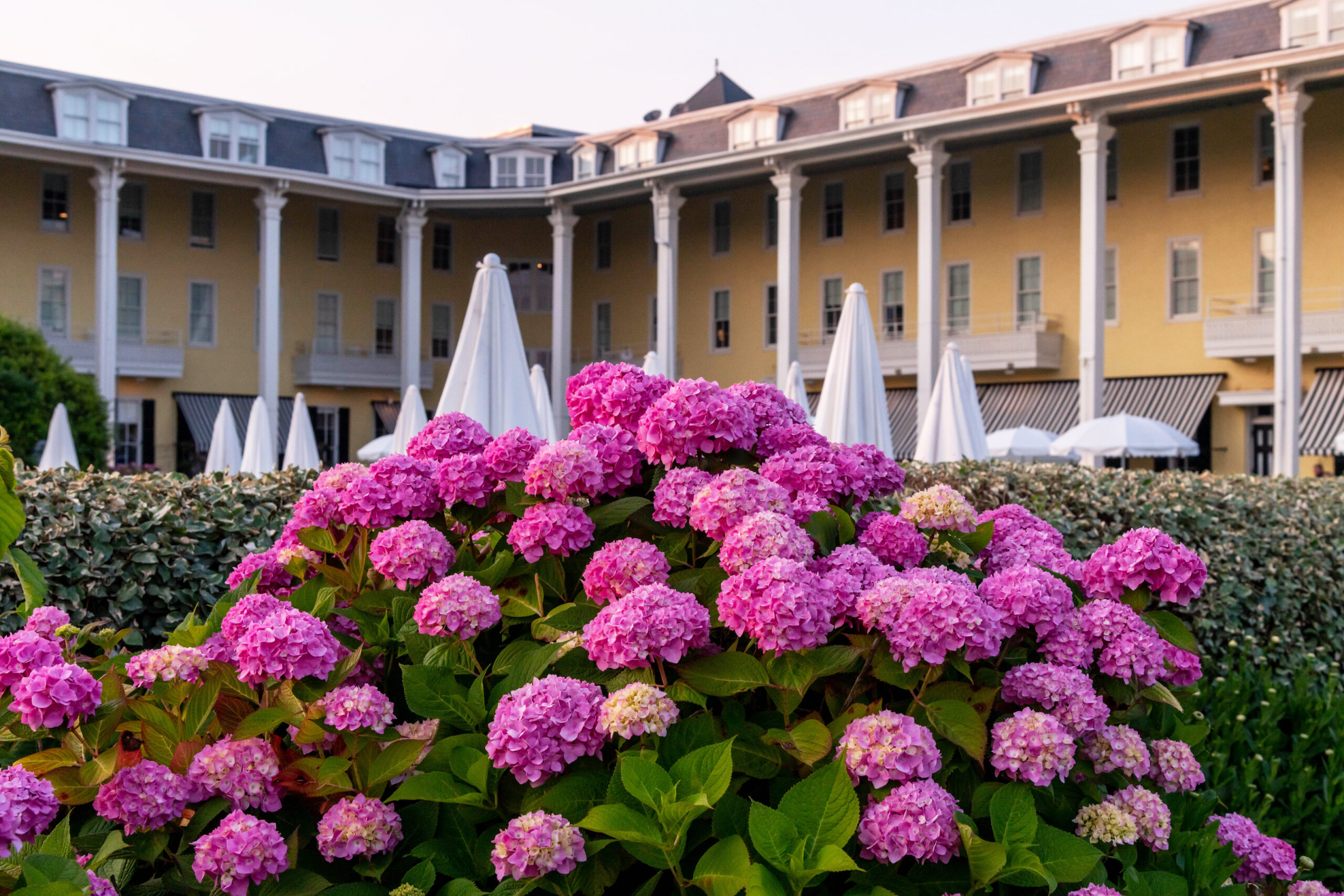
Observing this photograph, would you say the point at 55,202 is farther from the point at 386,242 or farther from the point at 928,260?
the point at 928,260

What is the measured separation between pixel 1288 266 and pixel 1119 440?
455 centimetres

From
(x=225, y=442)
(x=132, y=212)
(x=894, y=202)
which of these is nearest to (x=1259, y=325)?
(x=894, y=202)

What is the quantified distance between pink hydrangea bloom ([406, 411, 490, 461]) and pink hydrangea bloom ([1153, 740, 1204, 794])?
1.78m

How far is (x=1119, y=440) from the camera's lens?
74.4 feet

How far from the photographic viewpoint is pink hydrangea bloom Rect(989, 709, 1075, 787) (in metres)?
2.33

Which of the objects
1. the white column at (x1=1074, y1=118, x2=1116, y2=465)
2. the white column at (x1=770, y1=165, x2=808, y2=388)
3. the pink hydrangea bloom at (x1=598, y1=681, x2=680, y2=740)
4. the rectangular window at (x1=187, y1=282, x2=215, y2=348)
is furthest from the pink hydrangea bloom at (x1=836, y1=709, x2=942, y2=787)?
the rectangular window at (x1=187, y1=282, x2=215, y2=348)

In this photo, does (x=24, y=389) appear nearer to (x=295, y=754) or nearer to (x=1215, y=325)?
(x=295, y=754)

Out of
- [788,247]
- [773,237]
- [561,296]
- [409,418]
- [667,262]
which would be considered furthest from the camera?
[773,237]

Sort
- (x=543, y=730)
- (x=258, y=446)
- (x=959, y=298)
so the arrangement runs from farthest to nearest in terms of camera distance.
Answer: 1. (x=959, y=298)
2. (x=258, y=446)
3. (x=543, y=730)

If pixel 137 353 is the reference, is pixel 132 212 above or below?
above

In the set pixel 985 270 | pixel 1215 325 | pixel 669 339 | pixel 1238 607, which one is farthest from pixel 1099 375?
pixel 1238 607

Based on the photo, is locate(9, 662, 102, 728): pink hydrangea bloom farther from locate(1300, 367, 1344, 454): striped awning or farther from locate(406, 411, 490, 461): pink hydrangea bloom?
locate(1300, 367, 1344, 454): striped awning

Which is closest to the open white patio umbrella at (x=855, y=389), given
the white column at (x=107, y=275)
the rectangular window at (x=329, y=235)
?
the white column at (x=107, y=275)

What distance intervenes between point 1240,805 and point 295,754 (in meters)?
3.89
